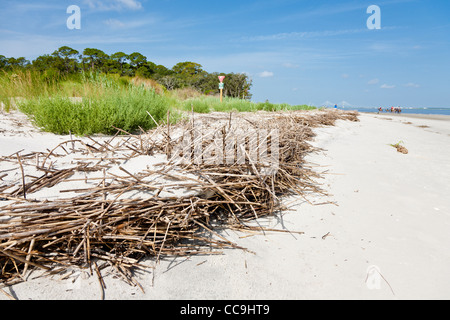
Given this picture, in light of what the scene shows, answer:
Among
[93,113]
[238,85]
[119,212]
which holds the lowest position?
[119,212]

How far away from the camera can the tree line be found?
19984 mm

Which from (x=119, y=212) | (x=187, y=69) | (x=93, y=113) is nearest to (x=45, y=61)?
(x=187, y=69)

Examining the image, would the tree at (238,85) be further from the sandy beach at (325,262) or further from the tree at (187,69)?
the sandy beach at (325,262)

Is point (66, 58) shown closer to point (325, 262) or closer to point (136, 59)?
point (136, 59)

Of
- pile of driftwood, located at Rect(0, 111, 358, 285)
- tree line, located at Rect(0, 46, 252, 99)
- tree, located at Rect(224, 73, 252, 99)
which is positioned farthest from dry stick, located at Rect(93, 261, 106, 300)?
tree, located at Rect(224, 73, 252, 99)

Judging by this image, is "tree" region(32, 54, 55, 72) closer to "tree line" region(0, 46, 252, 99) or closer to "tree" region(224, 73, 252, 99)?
"tree line" region(0, 46, 252, 99)

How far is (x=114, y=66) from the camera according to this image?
2870 centimetres

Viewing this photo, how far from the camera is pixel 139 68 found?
29.6 meters

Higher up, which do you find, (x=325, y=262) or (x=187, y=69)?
(x=187, y=69)

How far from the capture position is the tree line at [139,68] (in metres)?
20.0

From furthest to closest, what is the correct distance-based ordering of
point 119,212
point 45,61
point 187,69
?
point 187,69
point 45,61
point 119,212

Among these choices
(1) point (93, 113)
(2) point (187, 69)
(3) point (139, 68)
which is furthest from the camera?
(2) point (187, 69)

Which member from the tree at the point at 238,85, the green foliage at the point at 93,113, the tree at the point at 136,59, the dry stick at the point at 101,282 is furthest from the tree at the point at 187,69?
the dry stick at the point at 101,282
